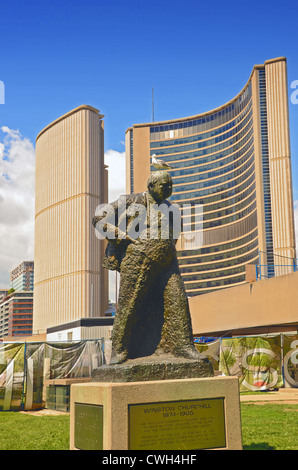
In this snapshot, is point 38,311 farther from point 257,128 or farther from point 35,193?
point 257,128

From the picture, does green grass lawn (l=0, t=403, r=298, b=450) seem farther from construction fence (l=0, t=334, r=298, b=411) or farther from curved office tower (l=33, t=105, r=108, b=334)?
curved office tower (l=33, t=105, r=108, b=334)

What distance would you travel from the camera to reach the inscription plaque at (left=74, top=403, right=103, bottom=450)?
514 centimetres

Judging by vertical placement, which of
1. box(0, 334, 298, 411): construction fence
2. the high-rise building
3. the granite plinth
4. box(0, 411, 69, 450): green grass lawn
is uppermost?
the high-rise building

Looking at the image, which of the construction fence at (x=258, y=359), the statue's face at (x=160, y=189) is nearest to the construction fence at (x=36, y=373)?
A: the construction fence at (x=258, y=359)

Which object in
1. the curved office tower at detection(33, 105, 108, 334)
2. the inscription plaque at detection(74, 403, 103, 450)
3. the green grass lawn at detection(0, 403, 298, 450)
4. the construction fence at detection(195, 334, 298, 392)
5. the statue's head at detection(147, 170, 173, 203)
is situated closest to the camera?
the inscription plaque at detection(74, 403, 103, 450)

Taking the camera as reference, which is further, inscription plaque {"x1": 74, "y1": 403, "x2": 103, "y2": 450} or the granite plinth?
the granite plinth

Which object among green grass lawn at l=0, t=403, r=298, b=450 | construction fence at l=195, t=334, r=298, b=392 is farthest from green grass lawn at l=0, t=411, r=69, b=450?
construction fence at l=195, t=334, r=298, b=392

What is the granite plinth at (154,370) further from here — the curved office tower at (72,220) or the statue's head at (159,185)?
the curved office tower at (72,220)

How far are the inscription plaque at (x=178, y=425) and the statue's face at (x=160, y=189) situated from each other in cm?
245

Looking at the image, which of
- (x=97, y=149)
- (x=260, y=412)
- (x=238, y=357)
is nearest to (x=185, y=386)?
(x=260, y=412)

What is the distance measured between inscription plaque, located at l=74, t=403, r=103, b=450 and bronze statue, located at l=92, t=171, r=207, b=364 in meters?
0.72

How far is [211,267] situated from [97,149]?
1201 inches

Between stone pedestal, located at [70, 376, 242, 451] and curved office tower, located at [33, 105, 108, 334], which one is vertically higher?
curved office tower, located at [33, 105, 108, 334]

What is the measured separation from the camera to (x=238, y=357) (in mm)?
20672
